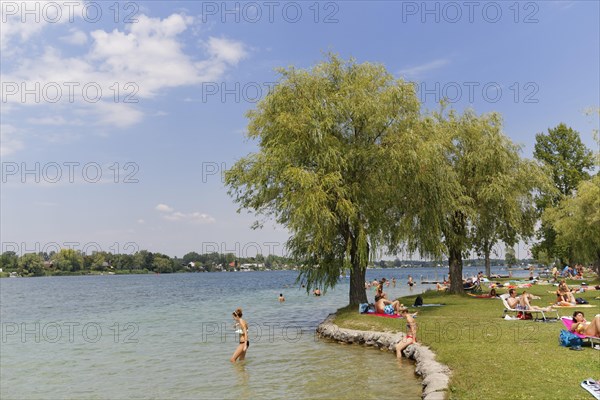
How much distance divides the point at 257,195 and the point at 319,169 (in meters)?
3.37

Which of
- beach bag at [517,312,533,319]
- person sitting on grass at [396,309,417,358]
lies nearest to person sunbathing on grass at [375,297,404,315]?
beach bag at [517,312,533,319]

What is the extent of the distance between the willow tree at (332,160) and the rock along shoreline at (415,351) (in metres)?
3.69

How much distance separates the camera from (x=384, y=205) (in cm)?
2255

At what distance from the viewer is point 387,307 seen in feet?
68.9

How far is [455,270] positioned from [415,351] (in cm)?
1797

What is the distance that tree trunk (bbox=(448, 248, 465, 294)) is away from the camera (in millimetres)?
30562

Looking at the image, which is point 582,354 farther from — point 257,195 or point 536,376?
point 257,195

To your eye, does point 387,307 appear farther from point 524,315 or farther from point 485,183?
point 485,183

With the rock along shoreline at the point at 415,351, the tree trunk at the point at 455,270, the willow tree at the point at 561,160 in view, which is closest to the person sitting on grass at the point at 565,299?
the tree trunk at the point at 455,270

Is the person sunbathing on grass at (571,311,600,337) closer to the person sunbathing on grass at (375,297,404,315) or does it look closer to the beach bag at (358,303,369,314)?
the person sunbathing on grass at (375,297,404,315)

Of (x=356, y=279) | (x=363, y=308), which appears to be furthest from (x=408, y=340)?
(x=356, y=279)

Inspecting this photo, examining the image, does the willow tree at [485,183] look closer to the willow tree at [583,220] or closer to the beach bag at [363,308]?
the willow tree at [583,220]

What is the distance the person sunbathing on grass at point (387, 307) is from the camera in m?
20.9

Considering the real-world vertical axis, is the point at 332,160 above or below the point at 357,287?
above
